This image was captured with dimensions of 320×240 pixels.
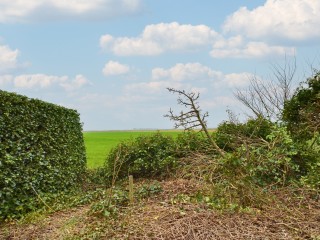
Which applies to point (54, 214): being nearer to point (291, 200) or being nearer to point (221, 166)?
point (221, 166)

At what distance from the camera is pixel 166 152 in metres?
11.3

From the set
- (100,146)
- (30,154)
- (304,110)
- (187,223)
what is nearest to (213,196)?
(187,223)

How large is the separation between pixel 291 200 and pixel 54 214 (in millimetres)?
3888

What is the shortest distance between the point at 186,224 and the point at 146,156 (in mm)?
5619

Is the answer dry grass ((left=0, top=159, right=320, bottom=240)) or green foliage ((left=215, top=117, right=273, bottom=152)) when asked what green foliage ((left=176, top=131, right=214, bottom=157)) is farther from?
dry grass ((left=0, top=159, right=320, bottom=240))

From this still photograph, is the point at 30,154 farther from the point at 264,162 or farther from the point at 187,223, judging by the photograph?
the point at 264,162

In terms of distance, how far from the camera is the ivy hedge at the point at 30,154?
27.1 ft

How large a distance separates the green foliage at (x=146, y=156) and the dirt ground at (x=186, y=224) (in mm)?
3833

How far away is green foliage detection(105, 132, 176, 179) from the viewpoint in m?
11.2

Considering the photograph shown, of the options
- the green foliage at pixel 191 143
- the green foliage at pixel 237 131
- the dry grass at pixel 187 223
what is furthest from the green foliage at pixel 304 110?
the dry grass at pixel 187 223

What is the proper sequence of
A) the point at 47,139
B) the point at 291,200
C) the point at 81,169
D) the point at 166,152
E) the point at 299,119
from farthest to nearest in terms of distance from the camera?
the point at 299,119
the point at 81,169
the point at 166,152
the point at 47,139
the point at 291,200

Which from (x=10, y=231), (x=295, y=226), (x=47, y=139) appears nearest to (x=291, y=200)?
(x=295, y=226)

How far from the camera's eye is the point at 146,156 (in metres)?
11.5

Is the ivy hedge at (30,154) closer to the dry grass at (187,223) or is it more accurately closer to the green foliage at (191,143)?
the dry grass at (187,223)
